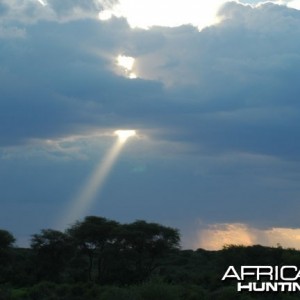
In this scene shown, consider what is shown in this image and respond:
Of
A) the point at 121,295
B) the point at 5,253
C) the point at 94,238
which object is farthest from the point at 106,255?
the point at 121,295

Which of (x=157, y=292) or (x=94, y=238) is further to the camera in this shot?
(x=94, y=238)

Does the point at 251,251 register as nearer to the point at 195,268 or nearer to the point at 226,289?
the point at 195,268

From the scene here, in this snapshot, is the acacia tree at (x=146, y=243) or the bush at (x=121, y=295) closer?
the bush at (x=121, y=295)

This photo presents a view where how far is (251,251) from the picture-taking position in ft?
262

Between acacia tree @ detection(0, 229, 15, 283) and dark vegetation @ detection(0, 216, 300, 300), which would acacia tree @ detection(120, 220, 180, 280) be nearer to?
dark vegetation @ detection(0, 216, 300, 300)

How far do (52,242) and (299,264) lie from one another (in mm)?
32314

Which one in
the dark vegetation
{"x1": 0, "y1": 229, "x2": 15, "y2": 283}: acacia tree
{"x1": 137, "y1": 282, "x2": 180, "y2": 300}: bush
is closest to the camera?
{"x1": 137, "y1": 282, "x2": 180, "y2": 300}: bush

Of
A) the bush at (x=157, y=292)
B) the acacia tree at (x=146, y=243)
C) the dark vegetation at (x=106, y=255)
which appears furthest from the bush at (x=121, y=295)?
the acacia tree at (x=146, y=243)

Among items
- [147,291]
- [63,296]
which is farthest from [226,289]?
[63,296]

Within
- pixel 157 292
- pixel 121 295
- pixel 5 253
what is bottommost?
pixel 121 295

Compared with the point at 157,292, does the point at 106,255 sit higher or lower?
higher

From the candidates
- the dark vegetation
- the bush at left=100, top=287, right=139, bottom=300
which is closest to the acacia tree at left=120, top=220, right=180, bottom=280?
A: the dark vegetation

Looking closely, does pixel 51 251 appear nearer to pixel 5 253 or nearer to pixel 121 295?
pixel 5 253

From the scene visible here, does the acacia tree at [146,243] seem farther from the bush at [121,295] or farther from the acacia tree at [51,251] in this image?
the bush at [121,295]
